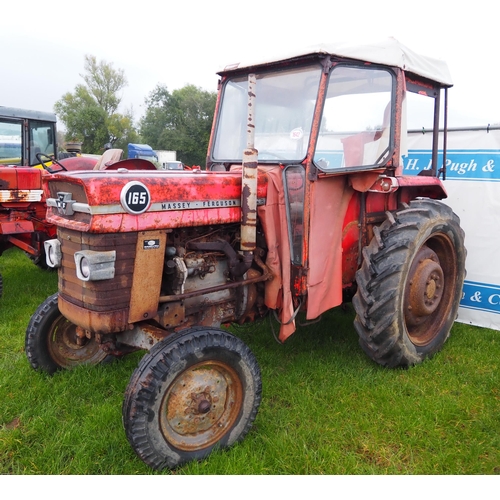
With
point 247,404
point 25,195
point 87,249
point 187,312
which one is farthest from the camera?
point 25,195

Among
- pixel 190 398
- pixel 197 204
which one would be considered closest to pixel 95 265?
pixel 197 204

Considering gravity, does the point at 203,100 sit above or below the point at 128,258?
above

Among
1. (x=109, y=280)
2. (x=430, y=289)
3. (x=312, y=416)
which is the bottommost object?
(x=312, y=416)

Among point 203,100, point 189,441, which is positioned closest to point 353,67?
point 189,441

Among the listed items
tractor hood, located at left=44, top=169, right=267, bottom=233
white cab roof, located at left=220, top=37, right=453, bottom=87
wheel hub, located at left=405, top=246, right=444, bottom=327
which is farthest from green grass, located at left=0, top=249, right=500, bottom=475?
white cab roof, located at left=220, top=37, right=453, bottom=87

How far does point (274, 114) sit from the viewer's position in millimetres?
3383

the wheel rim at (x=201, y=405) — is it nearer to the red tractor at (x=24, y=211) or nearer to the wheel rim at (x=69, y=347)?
the wheel rim at (x=69, y=347)

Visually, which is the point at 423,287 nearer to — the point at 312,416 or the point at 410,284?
the point at 410,284

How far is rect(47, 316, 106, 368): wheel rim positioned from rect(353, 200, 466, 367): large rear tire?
2009 mm

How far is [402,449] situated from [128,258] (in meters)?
1.90

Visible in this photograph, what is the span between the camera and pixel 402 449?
2730 millimetres

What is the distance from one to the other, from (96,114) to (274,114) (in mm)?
34999

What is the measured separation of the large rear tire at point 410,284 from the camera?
11.0 ft

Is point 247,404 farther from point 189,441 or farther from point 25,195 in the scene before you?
point 25,195
